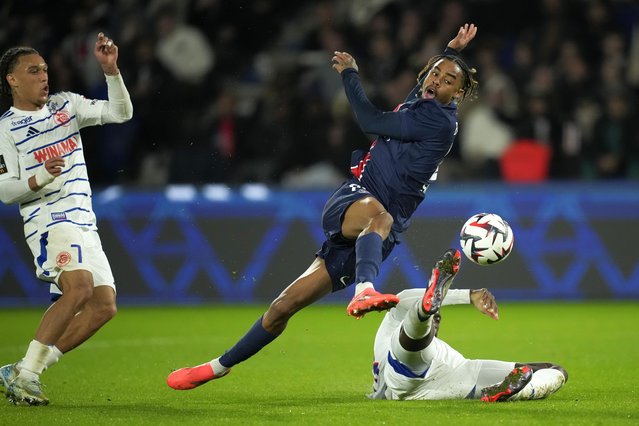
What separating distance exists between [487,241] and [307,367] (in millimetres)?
2466

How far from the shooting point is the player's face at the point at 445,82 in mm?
7230

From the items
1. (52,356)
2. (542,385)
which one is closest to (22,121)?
(52,356)

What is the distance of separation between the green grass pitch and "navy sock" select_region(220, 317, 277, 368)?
0.26 metres

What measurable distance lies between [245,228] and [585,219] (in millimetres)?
3938

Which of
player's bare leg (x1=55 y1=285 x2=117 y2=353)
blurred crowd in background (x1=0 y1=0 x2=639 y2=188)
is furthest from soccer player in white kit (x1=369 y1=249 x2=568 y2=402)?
blurred crowd in background (x1=0 y1=0 x2=639 y2=188)

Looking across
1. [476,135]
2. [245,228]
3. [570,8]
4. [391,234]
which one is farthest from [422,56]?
[391,234]

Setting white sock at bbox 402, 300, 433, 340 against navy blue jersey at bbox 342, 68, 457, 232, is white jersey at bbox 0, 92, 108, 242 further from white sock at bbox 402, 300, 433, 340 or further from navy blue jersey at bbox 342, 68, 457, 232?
white sock at bbox 402, 300, 433, 340

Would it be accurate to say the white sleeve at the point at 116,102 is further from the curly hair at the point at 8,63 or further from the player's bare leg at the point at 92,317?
the player's bare leg at the point at 92,317

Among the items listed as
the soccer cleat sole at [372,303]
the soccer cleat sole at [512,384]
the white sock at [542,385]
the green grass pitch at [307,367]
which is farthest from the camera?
the white sock at [542,385]

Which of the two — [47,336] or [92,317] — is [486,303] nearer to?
[92,317]

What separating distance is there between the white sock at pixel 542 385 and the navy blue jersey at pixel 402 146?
1.27 m

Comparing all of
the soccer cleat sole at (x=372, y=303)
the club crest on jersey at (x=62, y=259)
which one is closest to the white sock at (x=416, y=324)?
the soccer cleat sole at (x=372, y=303)

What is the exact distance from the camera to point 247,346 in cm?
717

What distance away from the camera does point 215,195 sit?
13477mm
